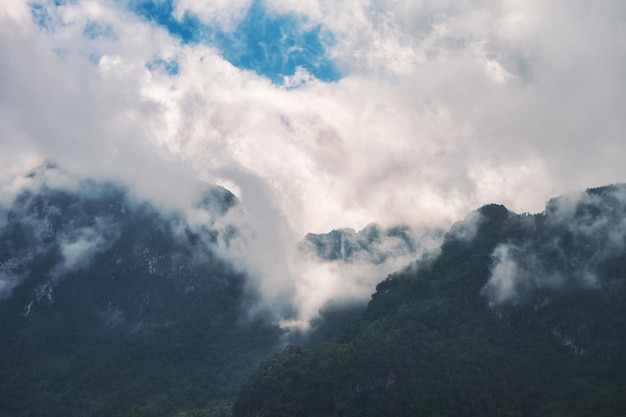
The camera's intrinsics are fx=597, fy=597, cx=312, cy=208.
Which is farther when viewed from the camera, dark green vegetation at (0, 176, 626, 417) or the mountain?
dark green vegetation at (0, 176, 626, 417)

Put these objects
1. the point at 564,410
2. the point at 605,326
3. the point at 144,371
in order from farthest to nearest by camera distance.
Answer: the point at 144,371 < the point at 605,326 < the point at 564,410

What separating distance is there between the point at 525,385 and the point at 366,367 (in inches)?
1370

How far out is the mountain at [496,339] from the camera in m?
125

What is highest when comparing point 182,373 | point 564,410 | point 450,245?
point 450,245

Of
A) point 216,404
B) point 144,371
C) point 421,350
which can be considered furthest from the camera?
point 144,371

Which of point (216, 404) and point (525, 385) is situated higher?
point (216, 404)

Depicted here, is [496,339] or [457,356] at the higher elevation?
[496,339]

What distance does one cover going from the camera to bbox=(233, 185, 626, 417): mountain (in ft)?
411

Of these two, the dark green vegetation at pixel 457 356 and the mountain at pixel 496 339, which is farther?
the dark green vegetation at pixel 457 356

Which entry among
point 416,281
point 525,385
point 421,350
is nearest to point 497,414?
point 525,385

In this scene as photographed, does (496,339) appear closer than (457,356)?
No

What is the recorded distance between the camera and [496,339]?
14100cm

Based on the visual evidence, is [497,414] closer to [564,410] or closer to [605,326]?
[564,410]

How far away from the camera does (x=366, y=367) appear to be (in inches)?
5458
